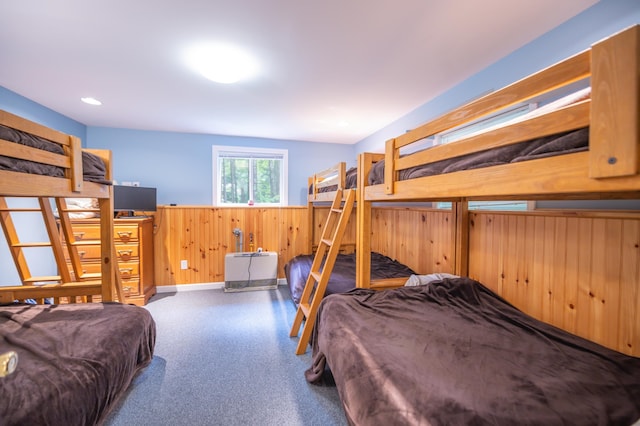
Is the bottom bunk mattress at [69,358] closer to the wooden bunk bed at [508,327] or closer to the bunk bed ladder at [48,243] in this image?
the bunk bed ladder at [48,243]

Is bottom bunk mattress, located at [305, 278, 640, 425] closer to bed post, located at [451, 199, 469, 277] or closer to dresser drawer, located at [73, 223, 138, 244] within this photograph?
bed post, located at [451, 199, 469, 277]

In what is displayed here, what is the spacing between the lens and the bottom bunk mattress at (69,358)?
3.06 feet

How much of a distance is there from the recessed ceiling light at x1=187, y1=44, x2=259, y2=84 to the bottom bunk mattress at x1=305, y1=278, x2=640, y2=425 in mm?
1821

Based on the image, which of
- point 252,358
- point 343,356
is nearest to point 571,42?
point 343,356

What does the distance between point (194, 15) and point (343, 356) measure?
1974 millimetres

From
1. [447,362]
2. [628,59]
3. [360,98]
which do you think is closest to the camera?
[628,59]

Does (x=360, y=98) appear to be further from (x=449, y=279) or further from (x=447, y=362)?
(x=447, y=362)

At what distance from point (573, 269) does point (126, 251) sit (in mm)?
3962

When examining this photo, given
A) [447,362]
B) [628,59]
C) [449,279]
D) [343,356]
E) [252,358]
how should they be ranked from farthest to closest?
[252,358] → [449,279] → [343,356] → [447,362] → [628,59]

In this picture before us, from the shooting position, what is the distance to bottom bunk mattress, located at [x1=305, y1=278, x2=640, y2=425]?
2.58 feet

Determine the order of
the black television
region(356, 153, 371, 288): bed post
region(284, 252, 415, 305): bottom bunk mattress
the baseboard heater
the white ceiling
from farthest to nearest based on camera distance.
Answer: the baseboard heater, the black television, region(284, 252, 415, 305): bottom bunk mattress, region(356, 153, 371, 288): bed post, the white ceiling

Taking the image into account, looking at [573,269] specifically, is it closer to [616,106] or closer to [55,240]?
[616,106]

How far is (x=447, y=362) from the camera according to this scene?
1027mm

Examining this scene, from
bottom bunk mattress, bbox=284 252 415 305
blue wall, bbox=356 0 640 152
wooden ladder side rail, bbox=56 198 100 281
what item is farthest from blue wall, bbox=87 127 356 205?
blue wall, bbox=356 0 640 152
